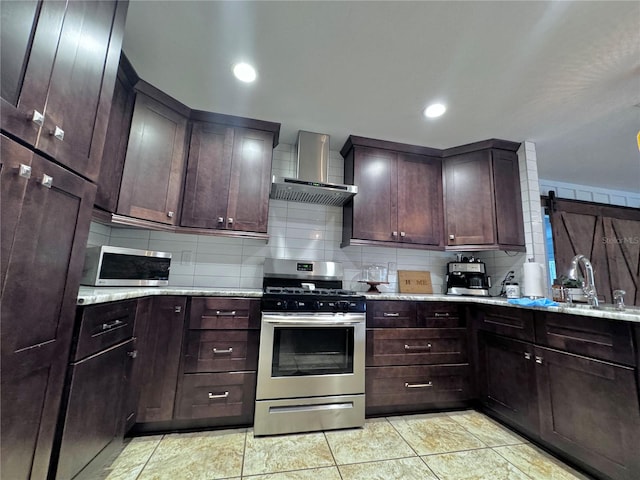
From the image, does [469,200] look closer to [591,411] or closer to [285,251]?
[591,411]

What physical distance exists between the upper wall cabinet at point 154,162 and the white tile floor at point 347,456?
1.50m

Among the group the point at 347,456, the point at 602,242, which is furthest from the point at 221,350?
the point at 602,242

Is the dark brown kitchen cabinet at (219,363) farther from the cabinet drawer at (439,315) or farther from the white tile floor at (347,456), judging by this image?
the cabinet drawer at (439,315)

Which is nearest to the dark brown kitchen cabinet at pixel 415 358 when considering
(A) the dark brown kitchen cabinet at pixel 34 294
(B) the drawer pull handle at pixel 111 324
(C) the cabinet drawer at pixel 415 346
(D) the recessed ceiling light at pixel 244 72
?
(C) the cabinet drawer at pixel 415 346

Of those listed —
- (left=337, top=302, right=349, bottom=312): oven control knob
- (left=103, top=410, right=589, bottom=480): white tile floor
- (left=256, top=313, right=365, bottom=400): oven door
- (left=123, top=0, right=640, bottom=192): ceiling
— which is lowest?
(left=103, top=410, right=589, bottom=480): white tile floor

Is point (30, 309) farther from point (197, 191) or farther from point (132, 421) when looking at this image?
point (197, 191)

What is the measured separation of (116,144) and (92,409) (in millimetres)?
1554

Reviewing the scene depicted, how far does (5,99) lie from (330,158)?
93.0 inches

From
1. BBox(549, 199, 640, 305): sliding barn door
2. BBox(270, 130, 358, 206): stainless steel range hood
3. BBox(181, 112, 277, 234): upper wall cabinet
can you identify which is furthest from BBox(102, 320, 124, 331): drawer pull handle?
BBox(549, 199, 640, 305): sliding barn door

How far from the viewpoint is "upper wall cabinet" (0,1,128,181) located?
78 cm

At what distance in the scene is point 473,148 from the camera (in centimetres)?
260

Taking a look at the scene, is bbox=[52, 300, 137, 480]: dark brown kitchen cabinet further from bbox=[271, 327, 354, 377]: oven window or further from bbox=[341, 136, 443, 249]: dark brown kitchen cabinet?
bbox=[341, 136, 443, 249]: dark brown kitchen cabinet

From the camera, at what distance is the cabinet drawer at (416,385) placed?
6.57 feet

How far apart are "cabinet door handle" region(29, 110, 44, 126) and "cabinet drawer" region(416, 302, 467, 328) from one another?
229 cm
